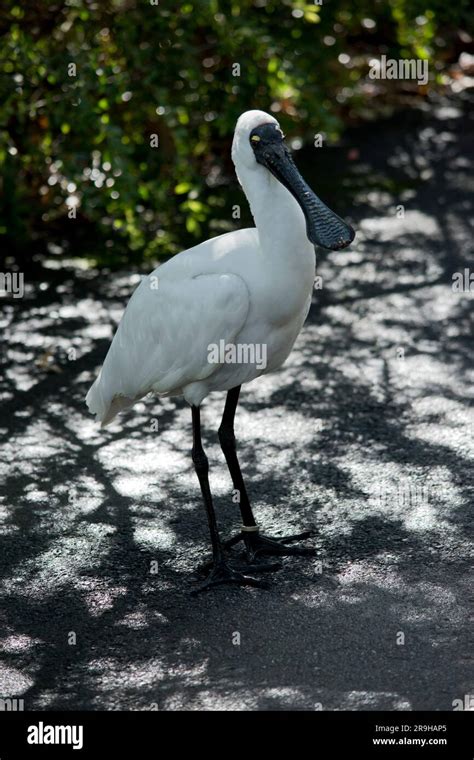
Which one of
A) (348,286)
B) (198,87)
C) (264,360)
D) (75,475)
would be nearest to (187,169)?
(198,87)

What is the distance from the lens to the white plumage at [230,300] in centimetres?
520

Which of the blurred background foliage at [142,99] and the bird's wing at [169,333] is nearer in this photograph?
the bird's wing at [169,333]

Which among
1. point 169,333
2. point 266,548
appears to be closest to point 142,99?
point 169,333

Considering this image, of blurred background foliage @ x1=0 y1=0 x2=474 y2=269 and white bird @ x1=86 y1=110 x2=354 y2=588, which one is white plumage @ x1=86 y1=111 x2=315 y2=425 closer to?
white bird @ x1=86 y1=110 x2=354 y2=588

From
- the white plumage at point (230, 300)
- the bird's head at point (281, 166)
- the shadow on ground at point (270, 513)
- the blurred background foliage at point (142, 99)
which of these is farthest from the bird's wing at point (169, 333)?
the blurred background foliage at point (142, 99)

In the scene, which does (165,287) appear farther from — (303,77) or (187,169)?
(303,77)

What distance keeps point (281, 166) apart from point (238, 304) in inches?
26.3

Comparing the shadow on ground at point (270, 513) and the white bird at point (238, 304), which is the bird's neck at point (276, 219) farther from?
the shadow on ground at point (270, 513)

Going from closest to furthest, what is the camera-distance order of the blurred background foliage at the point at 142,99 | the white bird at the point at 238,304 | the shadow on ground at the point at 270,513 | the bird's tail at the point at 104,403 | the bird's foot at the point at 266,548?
1. the shadow on ground at the point at 270,513
2. the white bird at the point at 238,304
3. the bird's foot at the point at 266,548
4. the bird's tail at the point at 104,403
5. the blurred background foliage at the point at 142,99

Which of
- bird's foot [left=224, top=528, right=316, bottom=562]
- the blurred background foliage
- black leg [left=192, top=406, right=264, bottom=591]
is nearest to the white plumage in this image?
black leg [left=192, top=406, right=264, bottom=591]

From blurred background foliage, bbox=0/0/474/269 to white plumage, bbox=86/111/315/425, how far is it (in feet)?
10.0

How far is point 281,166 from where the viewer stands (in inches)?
202

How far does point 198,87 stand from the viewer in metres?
9.48

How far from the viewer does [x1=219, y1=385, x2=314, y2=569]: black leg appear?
569 cm
